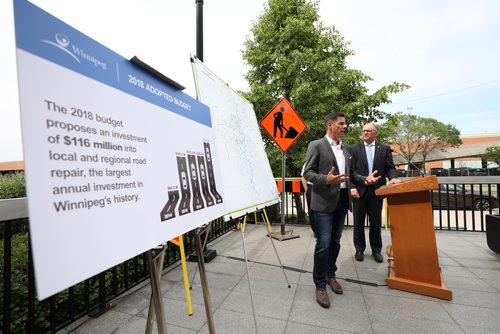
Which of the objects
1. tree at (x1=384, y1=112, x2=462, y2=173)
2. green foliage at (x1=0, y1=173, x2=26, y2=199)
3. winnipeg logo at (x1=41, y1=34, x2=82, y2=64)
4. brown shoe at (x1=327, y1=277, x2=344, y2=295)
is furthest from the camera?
tree at (x1=384, y1=112, x2=462, y2=173)

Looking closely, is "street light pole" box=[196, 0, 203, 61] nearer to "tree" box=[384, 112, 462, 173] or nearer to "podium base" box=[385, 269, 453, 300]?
"podium base" box=[385, 269, 453, 300]

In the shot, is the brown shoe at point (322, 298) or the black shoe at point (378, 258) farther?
the black shoe at point (378, 258)

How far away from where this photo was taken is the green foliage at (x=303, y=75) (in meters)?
8.23

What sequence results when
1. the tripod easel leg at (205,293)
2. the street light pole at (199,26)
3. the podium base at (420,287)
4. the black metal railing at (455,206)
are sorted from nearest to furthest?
the tripod easel leg at (205,293), the podium base at (420,287), the street light pole at (199,26), the black metal railing at (455,206)

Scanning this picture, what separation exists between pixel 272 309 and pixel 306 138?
21.9 ft

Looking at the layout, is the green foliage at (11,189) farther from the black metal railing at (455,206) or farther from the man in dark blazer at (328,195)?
the man in dark blazer at (328,195)

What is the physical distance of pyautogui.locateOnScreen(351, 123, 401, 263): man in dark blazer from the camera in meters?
4.01

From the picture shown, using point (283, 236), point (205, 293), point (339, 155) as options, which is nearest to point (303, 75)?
point (283, 236)

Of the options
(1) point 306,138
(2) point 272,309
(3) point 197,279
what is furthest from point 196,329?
(1) point 306,138

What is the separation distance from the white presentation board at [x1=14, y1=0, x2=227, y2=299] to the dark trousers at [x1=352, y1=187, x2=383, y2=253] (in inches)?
131

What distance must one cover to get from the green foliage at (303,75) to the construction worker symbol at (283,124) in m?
2.78

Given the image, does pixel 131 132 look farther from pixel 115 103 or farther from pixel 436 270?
pixel 436 270

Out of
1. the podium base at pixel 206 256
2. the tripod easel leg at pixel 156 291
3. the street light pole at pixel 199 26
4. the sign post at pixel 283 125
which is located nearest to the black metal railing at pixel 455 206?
the sign post at pixel 283 125

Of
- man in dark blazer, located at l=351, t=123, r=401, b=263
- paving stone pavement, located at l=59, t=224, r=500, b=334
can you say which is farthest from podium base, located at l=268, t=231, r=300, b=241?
man in dark blazer, located at l=351, t=123, r=401, b=263
